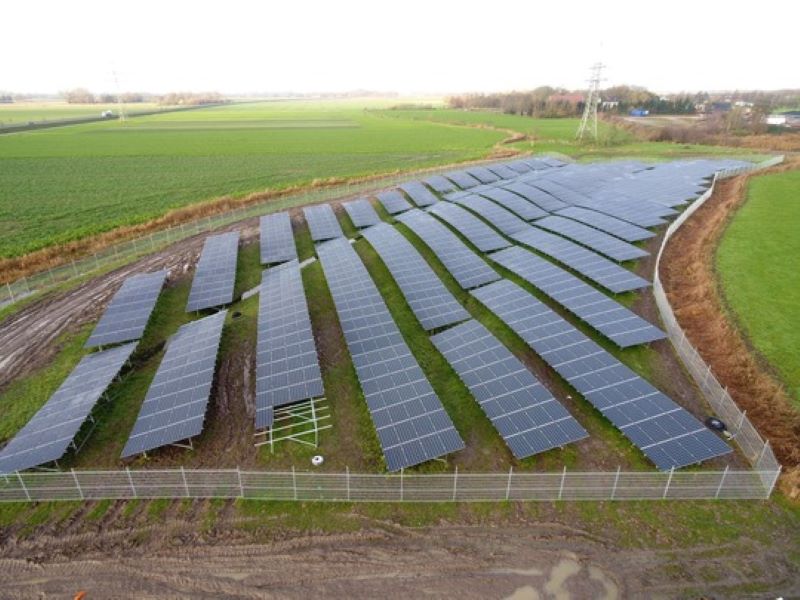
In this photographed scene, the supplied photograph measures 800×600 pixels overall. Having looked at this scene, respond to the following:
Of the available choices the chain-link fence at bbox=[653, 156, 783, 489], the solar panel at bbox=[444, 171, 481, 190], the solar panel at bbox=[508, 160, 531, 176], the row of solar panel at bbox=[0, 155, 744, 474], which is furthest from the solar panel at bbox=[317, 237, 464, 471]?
the solar panel at bbox=[508, 160, 531, 176]

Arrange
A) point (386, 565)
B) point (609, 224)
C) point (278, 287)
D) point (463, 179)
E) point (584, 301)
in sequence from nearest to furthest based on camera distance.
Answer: point (386, 565) → point (584, 301) → point (278, 287) → point (609, 224) → point (463, 179)

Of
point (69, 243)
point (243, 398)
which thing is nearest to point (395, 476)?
point (243, 398)

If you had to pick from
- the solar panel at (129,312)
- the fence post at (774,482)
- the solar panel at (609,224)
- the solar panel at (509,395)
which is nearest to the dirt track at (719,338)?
the fence post at (774,482)

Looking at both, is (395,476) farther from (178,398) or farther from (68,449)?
(68,449)

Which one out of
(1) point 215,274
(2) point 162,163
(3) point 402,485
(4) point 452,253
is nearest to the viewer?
(3) point 402,485

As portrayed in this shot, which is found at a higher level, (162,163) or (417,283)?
(162,163)

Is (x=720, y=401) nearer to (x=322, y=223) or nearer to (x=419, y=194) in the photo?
(x=322, y=223)

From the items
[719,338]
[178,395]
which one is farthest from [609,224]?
[178,395]
